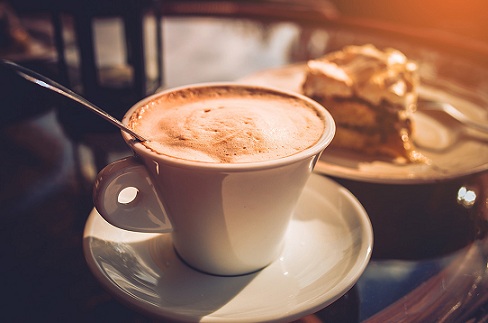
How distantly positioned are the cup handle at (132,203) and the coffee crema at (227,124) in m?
0.05

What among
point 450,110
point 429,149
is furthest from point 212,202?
point 450,110

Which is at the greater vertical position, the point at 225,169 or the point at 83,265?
the point at 225,169

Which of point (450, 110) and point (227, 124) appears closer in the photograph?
point (227, 124)

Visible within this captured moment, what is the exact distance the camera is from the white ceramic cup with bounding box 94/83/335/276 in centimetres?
48

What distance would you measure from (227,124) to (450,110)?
74 cm

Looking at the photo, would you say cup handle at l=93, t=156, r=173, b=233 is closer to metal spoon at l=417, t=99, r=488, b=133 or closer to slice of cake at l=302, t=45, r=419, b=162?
slice of cake at l=302, t=45, r=419, b=162

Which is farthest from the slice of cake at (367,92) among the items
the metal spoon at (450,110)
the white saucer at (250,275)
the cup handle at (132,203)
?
the cup handle at (132,203)

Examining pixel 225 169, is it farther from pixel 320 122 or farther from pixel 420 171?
pixel 420 171

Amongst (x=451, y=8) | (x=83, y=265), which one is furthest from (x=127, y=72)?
(x=451, y=8)

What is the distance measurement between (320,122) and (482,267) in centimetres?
32

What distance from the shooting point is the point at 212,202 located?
508mm

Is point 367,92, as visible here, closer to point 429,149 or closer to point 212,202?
point 429,149

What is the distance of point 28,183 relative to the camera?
77 centimetres

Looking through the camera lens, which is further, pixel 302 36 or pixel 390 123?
pixel 302 36
